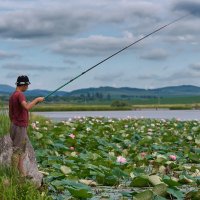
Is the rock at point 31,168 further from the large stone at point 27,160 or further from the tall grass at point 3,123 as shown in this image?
the tall grass at point 3,123

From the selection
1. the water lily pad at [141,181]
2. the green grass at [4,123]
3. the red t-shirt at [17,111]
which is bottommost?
the water lily pad at [141,181]

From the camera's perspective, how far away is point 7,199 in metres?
5.86

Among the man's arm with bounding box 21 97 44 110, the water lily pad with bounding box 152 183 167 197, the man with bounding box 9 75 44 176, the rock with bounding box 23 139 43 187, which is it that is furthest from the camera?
the man with bounding box 9 75 44 176

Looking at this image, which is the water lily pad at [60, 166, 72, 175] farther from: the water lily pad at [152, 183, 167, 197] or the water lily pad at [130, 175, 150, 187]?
the water lily pad at [152, 183, 167, 197]

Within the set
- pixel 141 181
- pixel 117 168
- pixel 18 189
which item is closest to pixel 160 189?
pixel 141 181

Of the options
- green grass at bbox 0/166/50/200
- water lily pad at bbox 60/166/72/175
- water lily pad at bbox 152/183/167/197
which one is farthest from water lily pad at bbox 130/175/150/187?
green grass at bbox 0/166/50/200

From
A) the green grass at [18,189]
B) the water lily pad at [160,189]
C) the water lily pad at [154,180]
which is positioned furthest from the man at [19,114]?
the water lily pad at [160,189]

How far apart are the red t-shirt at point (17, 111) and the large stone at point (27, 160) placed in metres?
0.31

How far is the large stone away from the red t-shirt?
0.31m

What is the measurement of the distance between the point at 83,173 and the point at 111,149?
150 inches

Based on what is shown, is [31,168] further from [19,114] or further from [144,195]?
[144,195]

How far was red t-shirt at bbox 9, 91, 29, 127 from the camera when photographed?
24.0 feet

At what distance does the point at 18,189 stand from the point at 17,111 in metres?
1.58

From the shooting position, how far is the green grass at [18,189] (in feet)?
18.9
